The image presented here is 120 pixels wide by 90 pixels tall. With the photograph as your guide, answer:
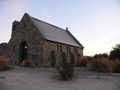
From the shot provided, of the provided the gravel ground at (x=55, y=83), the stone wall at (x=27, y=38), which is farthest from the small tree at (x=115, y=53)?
the gravel ground at (x=55, y=83)

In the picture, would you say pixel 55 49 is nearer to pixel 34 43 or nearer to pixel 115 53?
pixel 34 43

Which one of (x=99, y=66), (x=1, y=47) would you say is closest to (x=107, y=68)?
(x=99, y=66)

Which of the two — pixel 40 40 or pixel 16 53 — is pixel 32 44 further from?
pixel 16 53

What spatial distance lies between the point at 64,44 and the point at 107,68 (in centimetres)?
1472

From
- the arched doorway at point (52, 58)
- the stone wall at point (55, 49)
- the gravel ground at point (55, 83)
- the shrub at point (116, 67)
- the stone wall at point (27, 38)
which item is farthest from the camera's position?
the arched doorway at point (52, 58)

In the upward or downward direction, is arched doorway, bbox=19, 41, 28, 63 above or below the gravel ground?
above

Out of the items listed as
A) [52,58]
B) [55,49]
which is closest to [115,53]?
[55,49]

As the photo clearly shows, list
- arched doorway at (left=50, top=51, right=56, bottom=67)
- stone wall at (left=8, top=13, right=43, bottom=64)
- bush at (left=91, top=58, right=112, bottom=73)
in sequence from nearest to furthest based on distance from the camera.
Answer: bush at (left=91, top=58, right=112, bottom=73), stone wall at (left=8, top=13, right=43, bottom=64), arched doorway at (left=50, top=51, right=56, bottom=67)

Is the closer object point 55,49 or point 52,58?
point 52,58

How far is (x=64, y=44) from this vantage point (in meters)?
29.4


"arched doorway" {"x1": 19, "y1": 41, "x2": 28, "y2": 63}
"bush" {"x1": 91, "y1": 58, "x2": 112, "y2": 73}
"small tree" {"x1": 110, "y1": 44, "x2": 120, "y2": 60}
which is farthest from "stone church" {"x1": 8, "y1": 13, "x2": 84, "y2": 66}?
"bush" {"x1": 91, "y1": 58, "x2": 112, "y2": 73}

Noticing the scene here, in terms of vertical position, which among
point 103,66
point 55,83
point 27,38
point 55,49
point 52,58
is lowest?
point 55,83

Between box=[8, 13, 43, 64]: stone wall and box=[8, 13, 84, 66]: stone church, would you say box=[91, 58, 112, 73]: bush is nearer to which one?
box=[8, 13, 84, 66]: stone church

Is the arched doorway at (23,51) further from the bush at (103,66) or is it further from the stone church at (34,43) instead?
the bush at (103,66)
